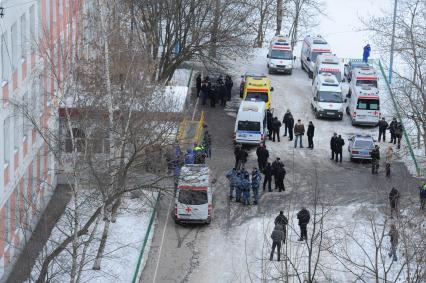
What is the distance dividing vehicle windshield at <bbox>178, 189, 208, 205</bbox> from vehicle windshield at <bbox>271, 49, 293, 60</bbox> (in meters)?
23.6

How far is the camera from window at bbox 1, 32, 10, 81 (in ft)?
115

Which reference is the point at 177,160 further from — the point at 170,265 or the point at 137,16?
the point at 137,16

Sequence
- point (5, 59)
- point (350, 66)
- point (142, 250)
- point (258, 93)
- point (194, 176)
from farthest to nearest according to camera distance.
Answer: point (350, 66) < point (258, 93) < point (194, 176) < point (142, 250) < point (5, 59)

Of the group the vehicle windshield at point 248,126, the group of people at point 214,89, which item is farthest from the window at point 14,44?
the group of people at point 214,89

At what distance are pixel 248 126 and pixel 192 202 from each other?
1017cm

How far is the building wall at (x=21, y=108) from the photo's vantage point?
116 feet

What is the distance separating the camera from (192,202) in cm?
3966

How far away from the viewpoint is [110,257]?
113 ft

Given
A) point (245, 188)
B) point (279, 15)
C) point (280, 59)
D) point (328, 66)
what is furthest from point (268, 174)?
point (279, 15)

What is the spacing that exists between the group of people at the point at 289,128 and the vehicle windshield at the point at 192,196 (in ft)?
35.4

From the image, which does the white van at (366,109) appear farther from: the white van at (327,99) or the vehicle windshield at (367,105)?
the white van at (327,99)

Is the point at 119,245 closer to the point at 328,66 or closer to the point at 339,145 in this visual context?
the point at 339,145

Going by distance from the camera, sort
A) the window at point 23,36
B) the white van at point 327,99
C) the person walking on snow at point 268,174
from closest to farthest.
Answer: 1. the window at point 23,36
2. the person walking on snow at point 268,174
3. the white van at point 327,99

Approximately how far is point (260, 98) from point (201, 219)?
15.6 metres
